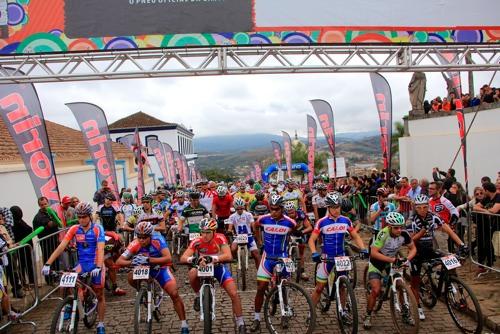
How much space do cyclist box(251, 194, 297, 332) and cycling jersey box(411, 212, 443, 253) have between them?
194 centimetres

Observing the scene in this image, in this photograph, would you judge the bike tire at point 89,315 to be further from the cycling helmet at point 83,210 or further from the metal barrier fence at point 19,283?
the cycling helmet at point 83,210

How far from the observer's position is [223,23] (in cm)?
935

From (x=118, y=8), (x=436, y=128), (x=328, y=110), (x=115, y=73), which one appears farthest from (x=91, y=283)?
(x=436, y=128)

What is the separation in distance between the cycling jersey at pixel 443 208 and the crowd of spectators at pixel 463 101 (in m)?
8.93

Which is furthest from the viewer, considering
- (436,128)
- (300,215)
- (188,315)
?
(436,128)

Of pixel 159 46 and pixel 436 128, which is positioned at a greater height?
pixel 159 46

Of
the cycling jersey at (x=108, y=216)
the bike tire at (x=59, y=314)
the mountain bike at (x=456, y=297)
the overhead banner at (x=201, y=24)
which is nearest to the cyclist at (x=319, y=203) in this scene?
the overhead banner at (x=201, y=24)

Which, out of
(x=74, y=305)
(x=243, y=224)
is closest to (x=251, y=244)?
(x=243, y=224)

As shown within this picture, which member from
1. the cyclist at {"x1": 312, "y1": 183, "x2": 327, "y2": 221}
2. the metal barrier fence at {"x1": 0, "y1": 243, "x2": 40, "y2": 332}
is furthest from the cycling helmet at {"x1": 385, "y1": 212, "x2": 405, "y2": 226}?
the metal barrier fence at {"x1": 0, "y1": 243, "x2": 40, "y2": 332}

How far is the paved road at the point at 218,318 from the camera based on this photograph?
654 cm

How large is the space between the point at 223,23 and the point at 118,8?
221 centimetres

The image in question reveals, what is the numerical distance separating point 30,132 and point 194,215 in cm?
394

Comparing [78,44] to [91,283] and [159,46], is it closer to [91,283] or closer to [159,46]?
[159,46]

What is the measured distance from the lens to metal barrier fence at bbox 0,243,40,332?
23.4ft
